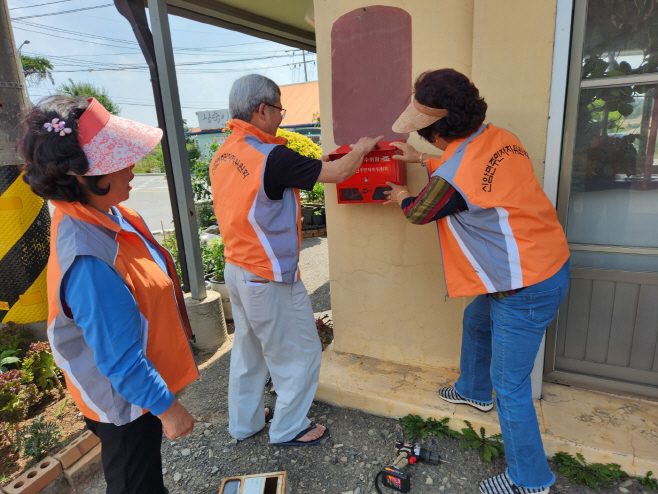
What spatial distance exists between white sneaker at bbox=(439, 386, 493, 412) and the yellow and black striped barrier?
2.71 meters

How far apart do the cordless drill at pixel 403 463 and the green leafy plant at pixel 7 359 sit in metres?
2.35

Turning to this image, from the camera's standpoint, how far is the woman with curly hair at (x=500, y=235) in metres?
1.66

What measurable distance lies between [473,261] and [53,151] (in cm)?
161

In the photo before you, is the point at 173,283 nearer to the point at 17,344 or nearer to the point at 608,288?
the point at 17,344

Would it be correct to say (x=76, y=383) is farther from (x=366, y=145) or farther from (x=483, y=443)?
(x=483, y=443)

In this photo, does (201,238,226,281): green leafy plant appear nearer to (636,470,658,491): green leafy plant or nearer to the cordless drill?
the cordless drill

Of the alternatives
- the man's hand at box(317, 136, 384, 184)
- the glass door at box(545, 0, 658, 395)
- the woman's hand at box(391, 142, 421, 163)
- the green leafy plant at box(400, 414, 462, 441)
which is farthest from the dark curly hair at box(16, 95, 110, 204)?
the glass door at box(545, 0, 658, 395)

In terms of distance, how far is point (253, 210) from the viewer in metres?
1.98

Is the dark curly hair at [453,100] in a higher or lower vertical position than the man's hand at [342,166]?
higher

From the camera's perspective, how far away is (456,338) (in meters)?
2.69

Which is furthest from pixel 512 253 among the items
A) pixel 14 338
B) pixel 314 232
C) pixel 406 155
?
pixel 314 232

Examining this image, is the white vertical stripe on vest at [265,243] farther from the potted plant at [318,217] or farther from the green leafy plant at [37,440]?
the potted plant at [318,217]

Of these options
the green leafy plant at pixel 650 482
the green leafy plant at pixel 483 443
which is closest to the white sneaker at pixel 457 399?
the green leafy plant at pixel 483 443

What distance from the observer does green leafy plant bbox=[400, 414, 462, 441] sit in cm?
238
